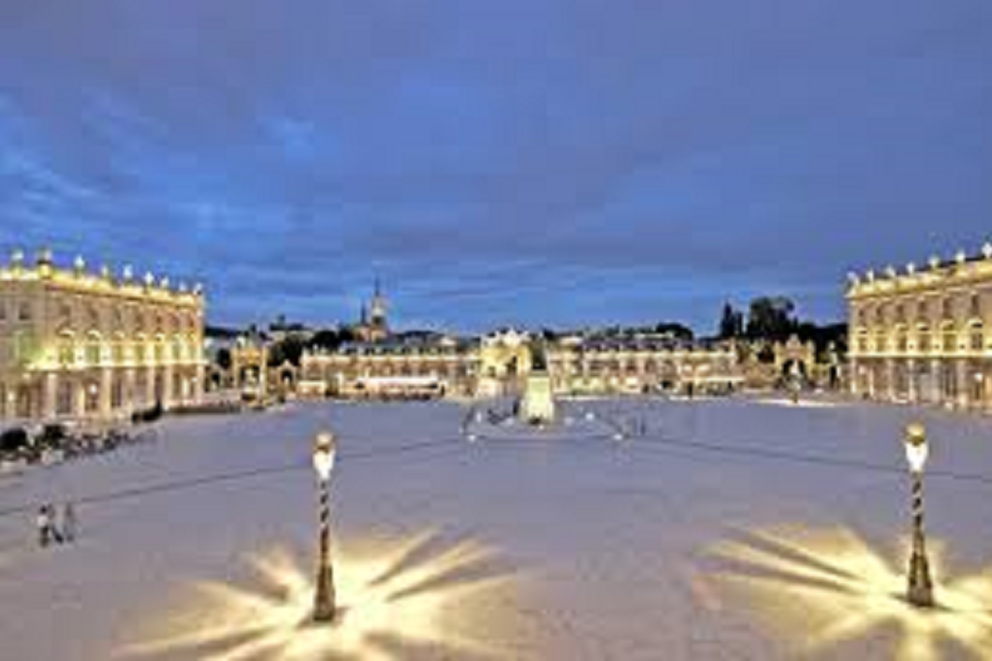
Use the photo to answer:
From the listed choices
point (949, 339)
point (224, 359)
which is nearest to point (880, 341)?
point (949, 339)

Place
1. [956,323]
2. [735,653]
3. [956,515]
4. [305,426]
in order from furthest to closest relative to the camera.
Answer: [956,323]
[305,426]
[956,515]
[735,653]

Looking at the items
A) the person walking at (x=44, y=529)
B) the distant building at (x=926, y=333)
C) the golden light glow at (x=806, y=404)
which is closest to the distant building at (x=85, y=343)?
the person walking at (x=44, y=529)

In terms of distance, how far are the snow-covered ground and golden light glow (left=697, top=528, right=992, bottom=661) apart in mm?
57

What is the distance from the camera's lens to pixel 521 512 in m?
23.8

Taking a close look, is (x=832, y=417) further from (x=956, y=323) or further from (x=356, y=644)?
(x=356, y=644)

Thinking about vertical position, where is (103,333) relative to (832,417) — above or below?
above

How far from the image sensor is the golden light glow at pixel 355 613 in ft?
40.8

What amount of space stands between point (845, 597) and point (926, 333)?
72.4 m

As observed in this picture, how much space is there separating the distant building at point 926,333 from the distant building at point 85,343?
74.5 meters

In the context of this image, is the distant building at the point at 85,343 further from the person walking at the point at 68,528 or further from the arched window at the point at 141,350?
the person walking at the point at 68,528

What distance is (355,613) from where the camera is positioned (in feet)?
46.9

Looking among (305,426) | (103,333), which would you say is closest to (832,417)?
(305,426)

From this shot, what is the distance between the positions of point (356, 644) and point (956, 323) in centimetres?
7409

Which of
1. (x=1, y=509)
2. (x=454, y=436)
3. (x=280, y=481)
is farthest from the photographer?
(x=454, y=436)
